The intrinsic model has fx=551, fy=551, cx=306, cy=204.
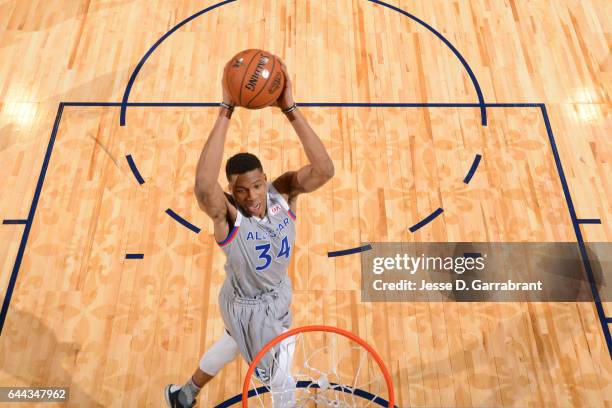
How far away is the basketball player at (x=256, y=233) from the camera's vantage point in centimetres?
256

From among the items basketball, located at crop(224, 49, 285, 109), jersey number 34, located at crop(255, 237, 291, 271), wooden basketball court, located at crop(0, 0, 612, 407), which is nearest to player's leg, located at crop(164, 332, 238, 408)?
wooden basketball court, located at crop(0, 0, 612, 407)

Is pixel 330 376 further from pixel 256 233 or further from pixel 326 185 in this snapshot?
pixel 326 185

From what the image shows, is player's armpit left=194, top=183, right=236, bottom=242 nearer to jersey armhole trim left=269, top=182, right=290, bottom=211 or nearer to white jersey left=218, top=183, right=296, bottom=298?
white jersey left=218, top=183, right=296, bottom=298

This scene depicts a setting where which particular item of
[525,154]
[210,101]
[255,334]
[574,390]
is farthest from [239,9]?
[574,390]

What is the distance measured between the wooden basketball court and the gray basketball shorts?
75 cm

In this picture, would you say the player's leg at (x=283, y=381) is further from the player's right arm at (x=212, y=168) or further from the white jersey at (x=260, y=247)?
the player's right arm at (x=212, y=168)

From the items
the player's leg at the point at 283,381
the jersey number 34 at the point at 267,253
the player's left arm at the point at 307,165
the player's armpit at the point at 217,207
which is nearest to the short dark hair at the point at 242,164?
the player's armpit at the point at 217,207

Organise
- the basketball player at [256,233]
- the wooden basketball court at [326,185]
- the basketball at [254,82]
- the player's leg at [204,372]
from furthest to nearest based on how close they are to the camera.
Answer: the wooden basketball court at [326,185]
the player's leg at [204,372]
the basketball at [254,82]
the basketball player at [256,233]

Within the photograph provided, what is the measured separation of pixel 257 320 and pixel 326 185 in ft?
6.02

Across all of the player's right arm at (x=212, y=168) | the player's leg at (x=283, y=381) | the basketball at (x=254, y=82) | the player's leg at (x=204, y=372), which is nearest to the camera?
the player's right arm at (x=212, y=168)

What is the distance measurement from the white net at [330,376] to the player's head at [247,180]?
961 millimetres

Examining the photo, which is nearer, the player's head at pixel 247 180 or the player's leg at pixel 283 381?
the player's head at pixel 247 180

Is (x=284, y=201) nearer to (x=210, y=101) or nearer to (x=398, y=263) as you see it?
(x=398, y=263)

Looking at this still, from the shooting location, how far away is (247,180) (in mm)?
2637
